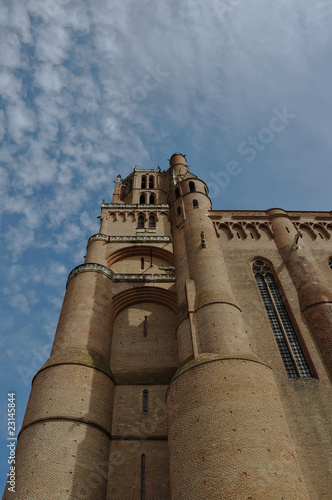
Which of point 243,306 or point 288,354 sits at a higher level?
point 243,306

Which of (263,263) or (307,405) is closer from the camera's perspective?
(307,405)

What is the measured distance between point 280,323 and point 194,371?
5.82m

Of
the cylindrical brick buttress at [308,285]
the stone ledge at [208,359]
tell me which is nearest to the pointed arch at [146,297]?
the stone ledge at [208,359]

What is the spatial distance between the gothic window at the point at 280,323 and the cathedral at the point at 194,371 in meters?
0.06

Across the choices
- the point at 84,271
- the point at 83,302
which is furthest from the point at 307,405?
the point at 84,271

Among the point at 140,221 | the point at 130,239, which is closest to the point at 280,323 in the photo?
the point at 130,239

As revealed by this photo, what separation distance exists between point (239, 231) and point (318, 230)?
4875 millimetres

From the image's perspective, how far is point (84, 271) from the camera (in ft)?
62.7

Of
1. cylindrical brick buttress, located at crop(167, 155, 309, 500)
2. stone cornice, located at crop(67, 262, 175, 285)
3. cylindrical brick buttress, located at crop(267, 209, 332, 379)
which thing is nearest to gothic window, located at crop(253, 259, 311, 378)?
cylindrical brick buttress, located at crop(267, 209, 332, 379)

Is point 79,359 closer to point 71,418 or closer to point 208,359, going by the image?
point 71,418

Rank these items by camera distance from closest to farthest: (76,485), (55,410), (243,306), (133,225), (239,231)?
(76,485), (55,410), (243,306), (239,231), (133,225)

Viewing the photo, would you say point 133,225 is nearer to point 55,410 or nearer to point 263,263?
point 263,263

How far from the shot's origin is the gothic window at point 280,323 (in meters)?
14.7

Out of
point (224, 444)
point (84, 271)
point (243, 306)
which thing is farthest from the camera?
point (84, 271)
